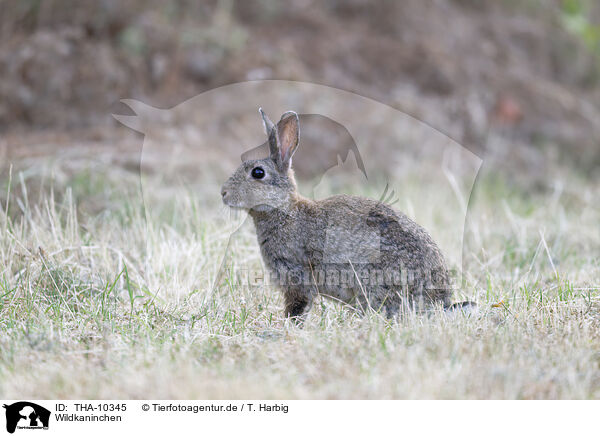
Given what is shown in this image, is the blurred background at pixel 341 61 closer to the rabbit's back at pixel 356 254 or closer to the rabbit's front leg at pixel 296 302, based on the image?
the rabbit's back at pixel 356 254

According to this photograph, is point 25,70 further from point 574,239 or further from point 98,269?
point 574,239

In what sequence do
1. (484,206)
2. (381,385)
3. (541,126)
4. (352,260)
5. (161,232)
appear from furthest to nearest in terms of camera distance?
1. (541,126)
2. (484,206)
3. (161,232)
4. (352,260)
5. (381,385)

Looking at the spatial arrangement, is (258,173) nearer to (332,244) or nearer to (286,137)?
(286,137)

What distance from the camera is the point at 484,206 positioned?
27.8ft

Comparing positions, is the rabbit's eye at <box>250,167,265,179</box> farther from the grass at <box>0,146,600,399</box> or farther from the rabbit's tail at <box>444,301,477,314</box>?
the rabbit's tail at <box>444,301,477,314</box>

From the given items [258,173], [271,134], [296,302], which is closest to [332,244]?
[296,302]

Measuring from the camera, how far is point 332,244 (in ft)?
15.5

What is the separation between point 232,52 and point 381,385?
7953mm

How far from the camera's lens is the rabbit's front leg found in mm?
4742

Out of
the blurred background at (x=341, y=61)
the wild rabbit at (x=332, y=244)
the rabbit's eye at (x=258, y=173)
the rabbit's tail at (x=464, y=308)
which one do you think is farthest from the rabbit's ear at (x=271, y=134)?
the blurred background at (x=341, y=61)

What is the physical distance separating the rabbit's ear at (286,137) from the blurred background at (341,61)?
4.63m

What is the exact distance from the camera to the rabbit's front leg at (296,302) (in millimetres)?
4742

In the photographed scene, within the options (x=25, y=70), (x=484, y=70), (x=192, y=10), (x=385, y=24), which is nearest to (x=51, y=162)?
(x=25, y=70)
